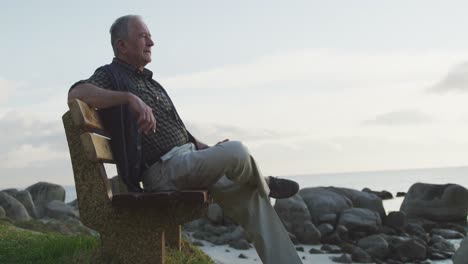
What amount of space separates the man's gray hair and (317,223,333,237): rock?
11.2 metres

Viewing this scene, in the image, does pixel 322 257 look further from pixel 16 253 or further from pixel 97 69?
pixel 97 69

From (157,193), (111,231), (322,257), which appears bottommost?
(322,257)

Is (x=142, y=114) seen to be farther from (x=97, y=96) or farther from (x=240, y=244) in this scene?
(x=240, y=244)

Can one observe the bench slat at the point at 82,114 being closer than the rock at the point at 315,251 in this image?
Yes

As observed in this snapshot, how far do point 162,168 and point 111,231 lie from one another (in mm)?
592

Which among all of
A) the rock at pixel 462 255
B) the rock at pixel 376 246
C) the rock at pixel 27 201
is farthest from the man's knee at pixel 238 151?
the rock at pixel 27 201

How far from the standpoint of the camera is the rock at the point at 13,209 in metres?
15.9

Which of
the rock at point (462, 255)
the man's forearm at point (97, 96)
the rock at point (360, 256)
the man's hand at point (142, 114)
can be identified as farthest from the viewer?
the rock at point (360, 256)

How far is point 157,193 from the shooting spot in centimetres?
423

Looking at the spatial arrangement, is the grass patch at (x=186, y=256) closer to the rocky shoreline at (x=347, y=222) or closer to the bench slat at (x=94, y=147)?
the bench slat at (x=94, y=147)

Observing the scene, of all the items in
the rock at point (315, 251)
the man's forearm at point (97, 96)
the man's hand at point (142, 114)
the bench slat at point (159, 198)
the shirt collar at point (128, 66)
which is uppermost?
the shirt collar at point (128, 66)

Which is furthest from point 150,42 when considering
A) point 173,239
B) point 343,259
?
point 343,259

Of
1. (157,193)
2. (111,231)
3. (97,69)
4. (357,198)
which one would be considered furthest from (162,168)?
(357,198)

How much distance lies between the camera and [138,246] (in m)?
4.62
